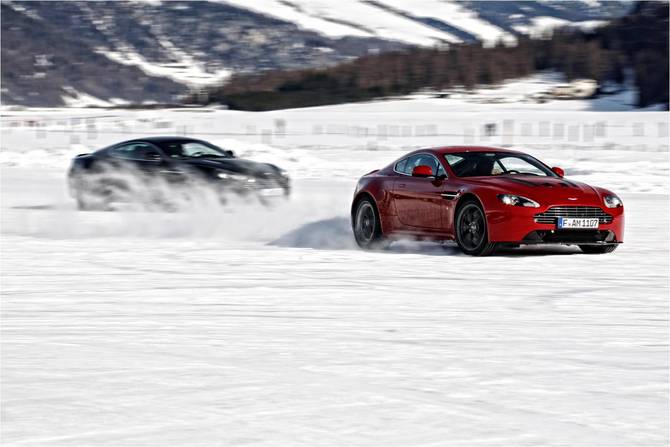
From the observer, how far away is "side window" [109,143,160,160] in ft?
69.1

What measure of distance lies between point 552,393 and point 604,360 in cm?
111

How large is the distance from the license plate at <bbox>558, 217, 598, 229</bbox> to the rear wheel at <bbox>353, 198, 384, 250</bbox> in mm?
2339

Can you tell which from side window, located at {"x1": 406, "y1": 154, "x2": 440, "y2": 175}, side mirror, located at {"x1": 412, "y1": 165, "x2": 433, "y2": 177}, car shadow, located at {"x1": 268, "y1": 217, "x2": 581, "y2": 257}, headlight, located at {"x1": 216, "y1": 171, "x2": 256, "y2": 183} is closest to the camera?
side mirror, located at {"x1": 412, "y1": 165, "x2": 433, "y2": 177}

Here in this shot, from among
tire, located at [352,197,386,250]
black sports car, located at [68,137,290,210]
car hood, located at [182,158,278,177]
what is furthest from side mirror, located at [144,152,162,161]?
tire, located at [352,197,386,250]

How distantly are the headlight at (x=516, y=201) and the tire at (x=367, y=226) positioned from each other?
2.04m

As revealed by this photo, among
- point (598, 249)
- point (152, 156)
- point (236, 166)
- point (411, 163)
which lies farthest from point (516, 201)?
point (152, 156)

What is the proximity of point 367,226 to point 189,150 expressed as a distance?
7070mm

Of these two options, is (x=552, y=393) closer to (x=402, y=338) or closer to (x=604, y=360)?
(x=604, y=360)

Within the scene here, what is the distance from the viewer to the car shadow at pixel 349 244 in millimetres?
14117

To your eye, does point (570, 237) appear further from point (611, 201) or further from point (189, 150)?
point (189, 150)

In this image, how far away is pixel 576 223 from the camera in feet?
43.4

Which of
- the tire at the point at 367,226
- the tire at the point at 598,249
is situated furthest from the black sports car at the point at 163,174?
the tire at the point at 598,249

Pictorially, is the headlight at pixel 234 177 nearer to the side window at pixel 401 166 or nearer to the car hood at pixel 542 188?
the side window at pixel 401 166

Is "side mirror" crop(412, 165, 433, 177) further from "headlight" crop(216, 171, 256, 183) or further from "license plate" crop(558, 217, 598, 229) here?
"headlight" crop(216, 171, 256, 183)
